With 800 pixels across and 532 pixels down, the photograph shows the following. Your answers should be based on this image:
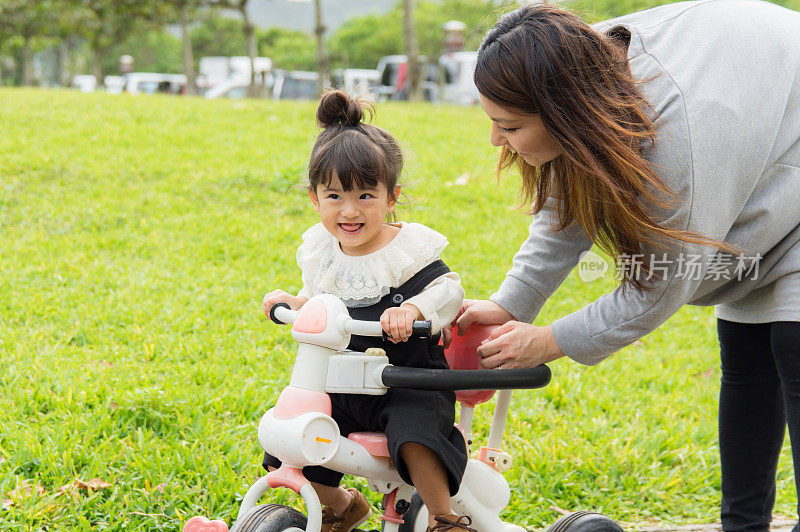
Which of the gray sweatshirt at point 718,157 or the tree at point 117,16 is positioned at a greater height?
the tree at point 117,16

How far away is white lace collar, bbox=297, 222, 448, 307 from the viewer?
2072 millimetres

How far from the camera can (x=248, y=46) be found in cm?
1695

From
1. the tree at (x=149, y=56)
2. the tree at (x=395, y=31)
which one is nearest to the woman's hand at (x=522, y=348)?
the tree at (x=395, y=31)

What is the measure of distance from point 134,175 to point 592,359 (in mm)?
5064

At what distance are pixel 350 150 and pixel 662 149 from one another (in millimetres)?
720

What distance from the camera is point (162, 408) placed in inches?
121

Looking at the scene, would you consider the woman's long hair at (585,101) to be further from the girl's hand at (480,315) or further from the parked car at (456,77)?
the parked car at (456,77)

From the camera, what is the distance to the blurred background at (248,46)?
1424 centimetres

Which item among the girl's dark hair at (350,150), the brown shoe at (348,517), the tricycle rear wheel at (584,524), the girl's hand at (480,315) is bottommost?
the tricycle rear wheel at (584,524)

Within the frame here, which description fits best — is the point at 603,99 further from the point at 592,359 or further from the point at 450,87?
the point at 450,87

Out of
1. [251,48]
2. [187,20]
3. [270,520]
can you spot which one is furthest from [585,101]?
[187,20]

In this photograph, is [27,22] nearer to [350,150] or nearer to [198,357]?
[198,357]

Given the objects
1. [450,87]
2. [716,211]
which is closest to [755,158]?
[716,211]

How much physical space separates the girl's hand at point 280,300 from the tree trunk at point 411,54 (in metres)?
11.6
